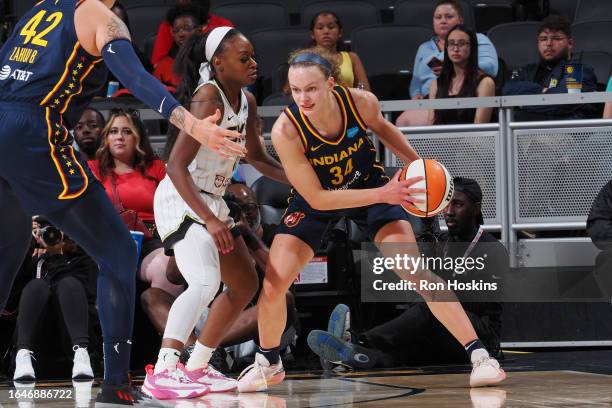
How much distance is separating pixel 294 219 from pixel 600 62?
4.20 m

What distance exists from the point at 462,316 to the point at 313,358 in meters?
2.06

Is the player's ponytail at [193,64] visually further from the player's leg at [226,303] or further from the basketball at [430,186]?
the basketball at [430,186]

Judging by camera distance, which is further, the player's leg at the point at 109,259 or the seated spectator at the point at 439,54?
the seated spectator at the point at 439,54

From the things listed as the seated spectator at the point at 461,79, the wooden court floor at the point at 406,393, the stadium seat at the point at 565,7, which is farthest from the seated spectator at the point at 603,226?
the stadium seat at the point at 565,7

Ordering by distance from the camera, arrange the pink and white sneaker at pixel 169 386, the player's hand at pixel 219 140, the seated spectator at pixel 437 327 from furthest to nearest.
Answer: the seated spectator at pixel 437 327 < the pink and white sneaker at pixel 169 386 < the player's hand at pixel 219 140

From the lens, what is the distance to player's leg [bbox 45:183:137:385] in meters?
4.09

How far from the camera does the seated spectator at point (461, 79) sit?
7555 mm

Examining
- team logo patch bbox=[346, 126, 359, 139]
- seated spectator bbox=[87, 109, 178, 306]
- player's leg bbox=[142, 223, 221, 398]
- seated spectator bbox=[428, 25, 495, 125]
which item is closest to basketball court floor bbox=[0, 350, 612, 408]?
player's leg bbox=[142, 223, 221, 398]

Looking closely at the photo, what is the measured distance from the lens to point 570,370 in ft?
19.1

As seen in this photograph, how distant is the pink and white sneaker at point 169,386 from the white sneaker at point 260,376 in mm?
411

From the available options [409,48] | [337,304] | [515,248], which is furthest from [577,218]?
[409,48]

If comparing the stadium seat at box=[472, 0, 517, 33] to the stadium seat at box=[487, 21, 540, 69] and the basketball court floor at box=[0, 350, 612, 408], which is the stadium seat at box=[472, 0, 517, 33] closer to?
the stadium seat at box=[487, 21, 540, 69]

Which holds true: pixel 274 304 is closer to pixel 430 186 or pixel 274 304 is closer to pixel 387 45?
pixel 430 186

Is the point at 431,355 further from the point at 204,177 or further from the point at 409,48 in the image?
the point at 409,48
